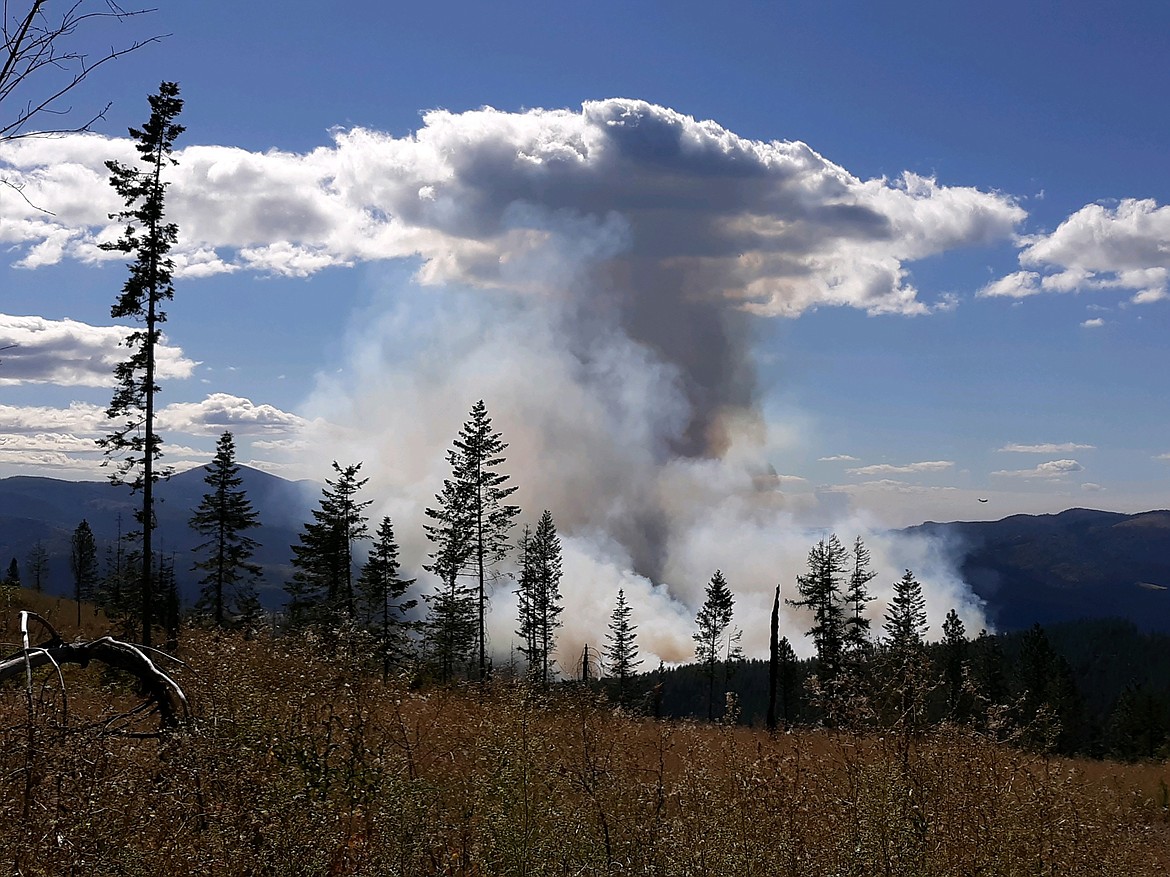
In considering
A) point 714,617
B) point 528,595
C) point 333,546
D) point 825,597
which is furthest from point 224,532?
point 714,617

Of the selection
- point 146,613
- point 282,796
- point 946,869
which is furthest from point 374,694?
point 146,613

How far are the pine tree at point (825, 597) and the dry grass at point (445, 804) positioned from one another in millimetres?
51353

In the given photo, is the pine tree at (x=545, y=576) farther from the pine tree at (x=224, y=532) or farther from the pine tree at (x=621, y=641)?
the pine tree at (x=224, y=532)

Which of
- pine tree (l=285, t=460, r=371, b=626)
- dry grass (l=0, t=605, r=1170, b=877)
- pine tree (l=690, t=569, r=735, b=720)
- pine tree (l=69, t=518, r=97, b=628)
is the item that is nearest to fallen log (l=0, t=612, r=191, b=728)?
dry grass (l=0, t=605, r=1170, b=877)

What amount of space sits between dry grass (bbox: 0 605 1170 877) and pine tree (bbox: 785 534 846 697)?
168ft

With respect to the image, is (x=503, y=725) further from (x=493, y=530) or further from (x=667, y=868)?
(x=493, y=530)

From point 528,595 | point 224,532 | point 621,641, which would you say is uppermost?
point 224,532

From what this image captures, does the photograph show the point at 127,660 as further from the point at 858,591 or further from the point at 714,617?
the point at 714,617

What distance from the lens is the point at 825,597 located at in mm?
58031

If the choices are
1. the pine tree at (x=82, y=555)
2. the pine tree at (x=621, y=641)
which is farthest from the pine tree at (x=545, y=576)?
the pine tree at (x=82, y=555)

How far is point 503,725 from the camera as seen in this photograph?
7.10 m

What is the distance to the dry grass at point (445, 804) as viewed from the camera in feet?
15.5

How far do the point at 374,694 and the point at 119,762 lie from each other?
8.05ft

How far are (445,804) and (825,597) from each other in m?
55.1
